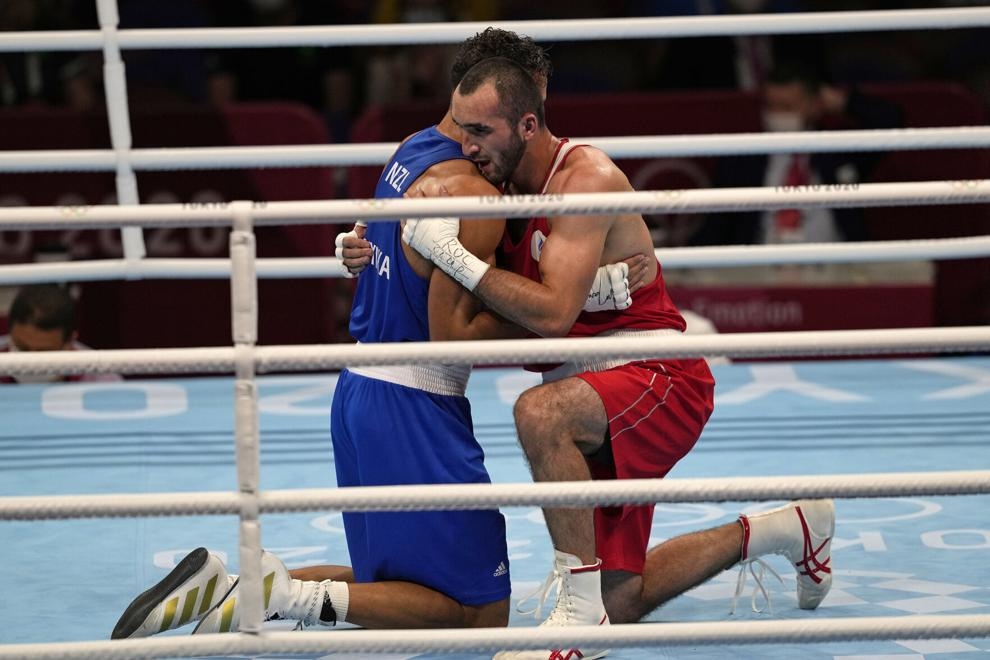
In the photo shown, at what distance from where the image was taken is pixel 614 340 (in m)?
2.22

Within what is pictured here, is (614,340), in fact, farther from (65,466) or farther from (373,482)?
(65,466)

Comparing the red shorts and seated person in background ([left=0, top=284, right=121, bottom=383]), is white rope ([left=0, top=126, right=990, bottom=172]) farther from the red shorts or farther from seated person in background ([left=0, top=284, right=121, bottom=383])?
the red shorts

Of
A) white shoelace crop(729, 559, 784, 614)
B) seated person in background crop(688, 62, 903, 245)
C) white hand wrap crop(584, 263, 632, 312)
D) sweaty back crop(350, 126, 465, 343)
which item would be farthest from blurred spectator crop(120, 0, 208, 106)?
white shoelace crop(729, 559, 784, 614)

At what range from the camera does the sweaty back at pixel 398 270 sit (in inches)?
113

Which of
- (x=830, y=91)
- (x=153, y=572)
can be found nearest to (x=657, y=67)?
(x=830, y=91)

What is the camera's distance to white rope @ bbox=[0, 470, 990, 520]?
2193 millimetres

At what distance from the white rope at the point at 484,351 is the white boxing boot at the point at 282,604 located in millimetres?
572

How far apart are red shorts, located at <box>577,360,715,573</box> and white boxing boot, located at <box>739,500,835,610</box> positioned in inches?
9.3

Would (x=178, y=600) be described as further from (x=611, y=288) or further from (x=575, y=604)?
(x=611, y=288)

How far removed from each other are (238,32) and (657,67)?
3196mm

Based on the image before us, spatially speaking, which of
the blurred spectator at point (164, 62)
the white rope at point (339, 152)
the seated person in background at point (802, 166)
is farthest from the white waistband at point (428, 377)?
the blurred spectator at point (164, 62)

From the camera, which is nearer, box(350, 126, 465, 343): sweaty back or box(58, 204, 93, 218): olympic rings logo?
box(58, 204, 93, 218): olympic rings logo

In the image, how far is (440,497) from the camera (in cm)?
220

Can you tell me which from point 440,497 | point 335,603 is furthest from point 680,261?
point 440,497
